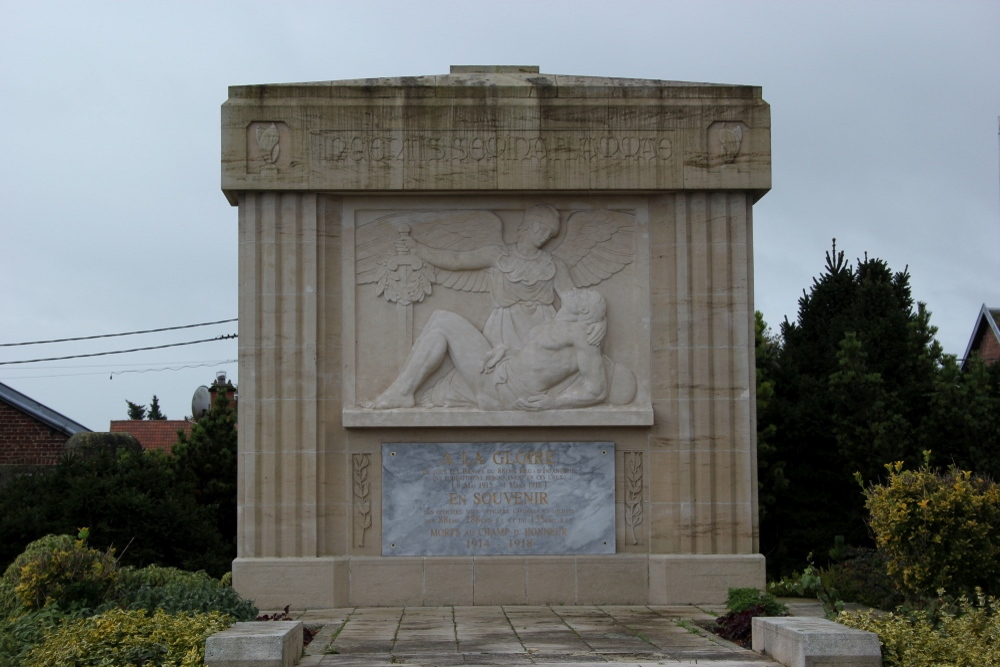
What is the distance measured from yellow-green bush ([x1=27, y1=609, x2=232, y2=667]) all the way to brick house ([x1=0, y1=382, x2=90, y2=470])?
910 inches

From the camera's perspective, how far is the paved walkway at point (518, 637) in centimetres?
1109

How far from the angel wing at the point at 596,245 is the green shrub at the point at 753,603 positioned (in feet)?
14.9

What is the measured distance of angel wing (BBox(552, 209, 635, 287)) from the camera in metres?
15.9

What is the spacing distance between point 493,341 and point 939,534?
5.74 meters

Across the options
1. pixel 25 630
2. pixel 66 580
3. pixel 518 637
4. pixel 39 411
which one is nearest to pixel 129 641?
pixel 25 630

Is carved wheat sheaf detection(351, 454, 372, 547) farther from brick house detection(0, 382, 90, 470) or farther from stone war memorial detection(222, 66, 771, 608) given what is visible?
brick house detection(0, 382, 90, 470)

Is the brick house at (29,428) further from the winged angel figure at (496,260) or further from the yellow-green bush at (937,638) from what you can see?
the yellow-green bush at (937,638)

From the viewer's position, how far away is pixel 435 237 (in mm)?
15898

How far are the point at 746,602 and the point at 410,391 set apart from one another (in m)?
4.97

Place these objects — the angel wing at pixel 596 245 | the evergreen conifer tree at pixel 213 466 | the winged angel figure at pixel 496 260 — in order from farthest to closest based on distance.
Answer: the evergreen conifer tree at pixel 213 466, the angel wing at pixel 596 245, the winged angel figure at pixel 496 260

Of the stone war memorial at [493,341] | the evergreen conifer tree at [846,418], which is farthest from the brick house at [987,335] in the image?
the stone war memorial at [493,341]

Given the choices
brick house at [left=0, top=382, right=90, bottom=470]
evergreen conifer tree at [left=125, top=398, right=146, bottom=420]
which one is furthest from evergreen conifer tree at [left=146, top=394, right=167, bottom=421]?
brick house at [left=0, top=382, right=90, bottom=470]

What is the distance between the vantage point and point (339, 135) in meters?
15.6

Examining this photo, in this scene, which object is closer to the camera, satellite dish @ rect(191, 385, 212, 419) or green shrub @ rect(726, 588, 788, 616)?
green shrub @ rect(726, 588, 788, 616)
